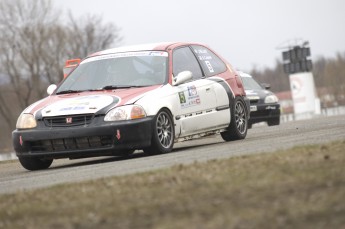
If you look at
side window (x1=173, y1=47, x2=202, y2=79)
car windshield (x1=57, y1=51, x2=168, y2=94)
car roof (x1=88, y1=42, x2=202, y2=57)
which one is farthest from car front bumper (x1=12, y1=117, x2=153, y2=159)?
car roof (x1=88, y1=42, x2=202, y2=57)

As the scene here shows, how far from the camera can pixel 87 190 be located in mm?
7648

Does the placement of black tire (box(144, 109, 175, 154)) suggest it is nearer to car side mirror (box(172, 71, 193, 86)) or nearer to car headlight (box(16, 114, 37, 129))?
car side mirror (box(172, 71, 193, 86))

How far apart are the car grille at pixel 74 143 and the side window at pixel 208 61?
2709 millimetres

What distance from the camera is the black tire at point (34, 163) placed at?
39.6 feet

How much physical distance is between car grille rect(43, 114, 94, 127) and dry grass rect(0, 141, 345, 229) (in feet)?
10.2

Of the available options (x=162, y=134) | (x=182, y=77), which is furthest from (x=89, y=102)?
(x=182, y=77)

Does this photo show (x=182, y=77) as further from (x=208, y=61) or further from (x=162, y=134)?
(x=208, y=61)

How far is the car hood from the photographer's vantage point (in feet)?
37.8

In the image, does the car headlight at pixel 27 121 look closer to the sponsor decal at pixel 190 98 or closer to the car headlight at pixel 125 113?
the car headlight at pixel 125 113

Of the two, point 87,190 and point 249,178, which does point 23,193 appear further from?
point 249,178

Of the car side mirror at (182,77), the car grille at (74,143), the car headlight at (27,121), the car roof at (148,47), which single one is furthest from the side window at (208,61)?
the car headlight at (27,121)

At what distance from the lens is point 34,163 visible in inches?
481

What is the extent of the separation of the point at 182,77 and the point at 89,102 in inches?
59.2

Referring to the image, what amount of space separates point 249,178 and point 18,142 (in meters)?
5.43
